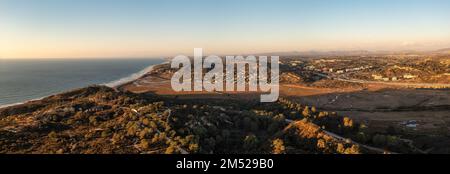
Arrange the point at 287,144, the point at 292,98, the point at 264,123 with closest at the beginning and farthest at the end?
the point at 287,144 < the point at 264,123 < the point at 292,98

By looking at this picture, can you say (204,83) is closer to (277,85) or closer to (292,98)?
(277,85)

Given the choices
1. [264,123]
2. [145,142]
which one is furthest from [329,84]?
[145,142]

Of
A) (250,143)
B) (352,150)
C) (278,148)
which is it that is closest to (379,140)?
(352,150)

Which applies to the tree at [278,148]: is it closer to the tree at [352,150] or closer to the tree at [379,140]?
the tree at [352,150]

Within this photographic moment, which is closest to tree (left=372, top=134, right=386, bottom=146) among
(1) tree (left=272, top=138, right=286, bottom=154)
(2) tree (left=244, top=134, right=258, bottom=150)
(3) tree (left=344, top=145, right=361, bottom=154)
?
(3) tree (left=344, top=145, right=361, bottom=154)

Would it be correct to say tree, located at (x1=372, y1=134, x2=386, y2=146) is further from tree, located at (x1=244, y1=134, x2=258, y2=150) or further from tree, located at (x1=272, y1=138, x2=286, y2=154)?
tree, located at (x1=244, y1=134, x2=258, y2=150)

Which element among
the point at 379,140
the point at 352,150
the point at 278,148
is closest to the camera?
the point at 352,150

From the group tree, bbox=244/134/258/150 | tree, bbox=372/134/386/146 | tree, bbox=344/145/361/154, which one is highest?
tree, bbox=344/145/361/154

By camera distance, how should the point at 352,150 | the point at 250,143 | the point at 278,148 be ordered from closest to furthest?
the point at 352,150
the point at 278,148
the point at 250,143

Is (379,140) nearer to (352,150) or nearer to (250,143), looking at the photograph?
(352,150)

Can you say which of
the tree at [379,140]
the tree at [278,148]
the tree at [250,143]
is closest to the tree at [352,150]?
the tree at [278,148]
